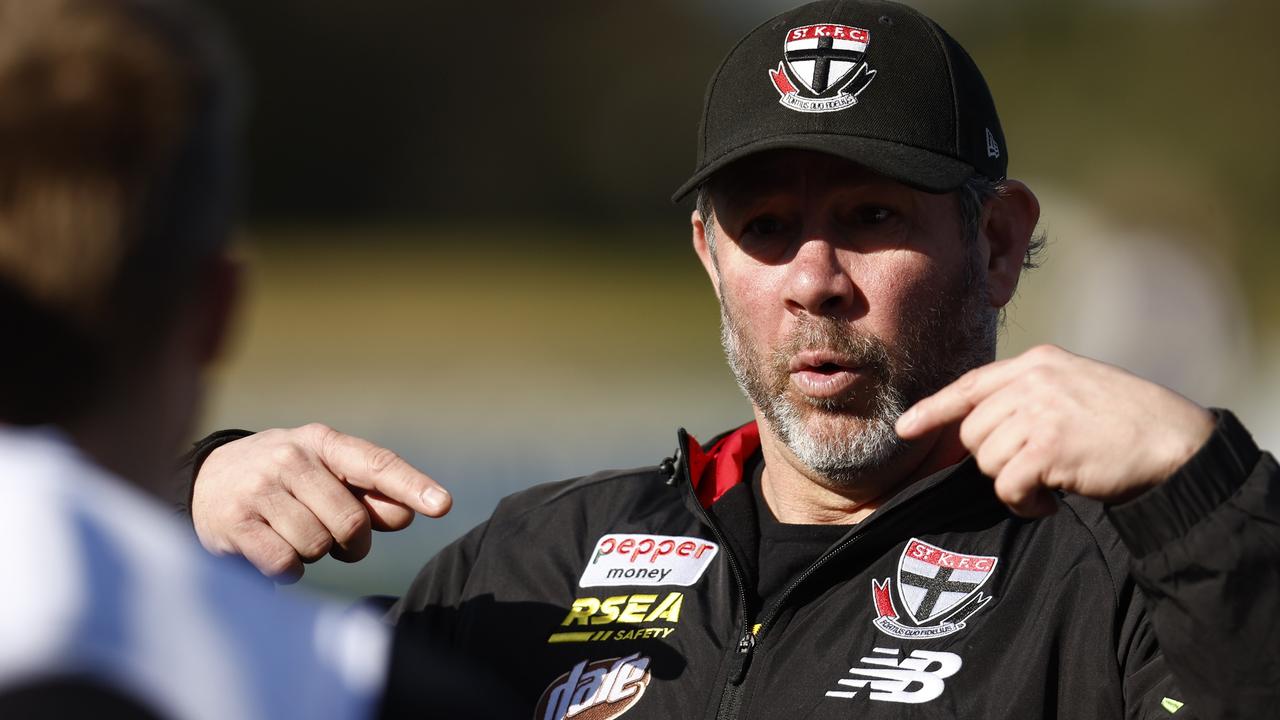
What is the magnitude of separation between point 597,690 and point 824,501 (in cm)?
54

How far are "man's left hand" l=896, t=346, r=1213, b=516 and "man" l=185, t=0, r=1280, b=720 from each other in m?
0.01

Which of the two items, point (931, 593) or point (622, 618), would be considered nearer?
point (931, 593)

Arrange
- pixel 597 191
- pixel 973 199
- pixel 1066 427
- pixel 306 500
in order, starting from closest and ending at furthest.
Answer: pixel 1066 427 → pixel 306 500 → pixel 973 199 → pixel 597 191

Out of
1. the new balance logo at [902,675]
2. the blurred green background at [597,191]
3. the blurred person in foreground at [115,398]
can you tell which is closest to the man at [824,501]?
the new balance logo at [902,675]

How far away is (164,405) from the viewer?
113 centimetres

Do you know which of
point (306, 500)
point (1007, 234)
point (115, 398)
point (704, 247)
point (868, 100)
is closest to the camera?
point (115, 398)

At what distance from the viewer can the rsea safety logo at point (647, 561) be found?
2.47 meters

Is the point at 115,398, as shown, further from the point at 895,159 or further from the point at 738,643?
the point at 895,159

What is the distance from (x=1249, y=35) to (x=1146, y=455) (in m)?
21.4

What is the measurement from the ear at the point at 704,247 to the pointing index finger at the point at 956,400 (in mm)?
929

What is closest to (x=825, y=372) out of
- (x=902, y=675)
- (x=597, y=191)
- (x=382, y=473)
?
(x=902, y=675)

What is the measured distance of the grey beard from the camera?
2.40m

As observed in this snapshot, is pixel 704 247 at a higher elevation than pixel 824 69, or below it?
below

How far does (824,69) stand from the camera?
243 cm
